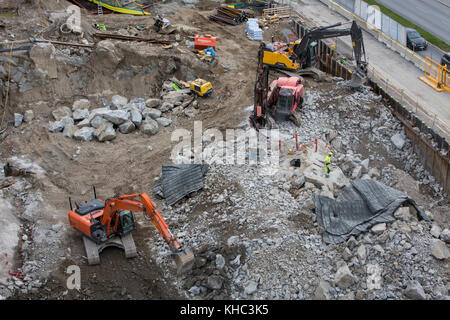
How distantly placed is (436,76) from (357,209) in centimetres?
1448

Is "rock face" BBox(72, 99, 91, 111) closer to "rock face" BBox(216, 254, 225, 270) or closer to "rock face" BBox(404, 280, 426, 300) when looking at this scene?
"rock face" BBox(216, 254, 225, 270)

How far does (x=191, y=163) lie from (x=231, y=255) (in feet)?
19.4

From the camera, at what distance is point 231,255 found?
15.2 meters

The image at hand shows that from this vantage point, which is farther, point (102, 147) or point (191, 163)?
point (102, 147)

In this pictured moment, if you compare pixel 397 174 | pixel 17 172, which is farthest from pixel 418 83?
pixel 17 172

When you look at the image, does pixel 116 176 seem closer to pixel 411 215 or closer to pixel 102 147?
pixel 102 147

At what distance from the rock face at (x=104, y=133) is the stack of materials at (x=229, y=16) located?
53.0 ft

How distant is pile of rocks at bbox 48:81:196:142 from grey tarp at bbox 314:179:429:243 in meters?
10.3

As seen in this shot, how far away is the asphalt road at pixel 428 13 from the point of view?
1352 inches

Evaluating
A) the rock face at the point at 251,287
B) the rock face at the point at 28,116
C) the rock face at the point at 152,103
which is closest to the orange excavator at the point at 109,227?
the rock face at the point at 251,287

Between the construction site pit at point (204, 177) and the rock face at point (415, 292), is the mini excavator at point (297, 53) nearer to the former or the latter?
the construction site pit at point (204, 177)

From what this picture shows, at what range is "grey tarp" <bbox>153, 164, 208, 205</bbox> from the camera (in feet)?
60.6

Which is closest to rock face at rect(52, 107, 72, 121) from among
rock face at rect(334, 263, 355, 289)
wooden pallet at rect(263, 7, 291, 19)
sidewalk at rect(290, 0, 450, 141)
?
rock face at rect(334, 263, 355, 289)

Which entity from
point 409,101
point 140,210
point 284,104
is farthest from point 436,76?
point 140,210
